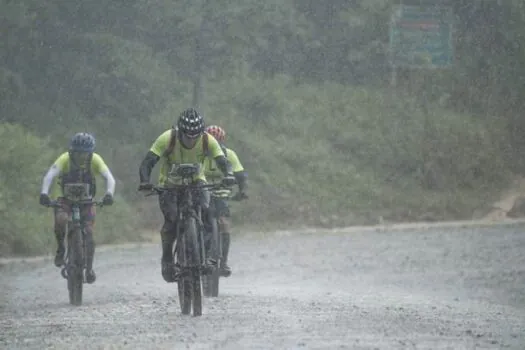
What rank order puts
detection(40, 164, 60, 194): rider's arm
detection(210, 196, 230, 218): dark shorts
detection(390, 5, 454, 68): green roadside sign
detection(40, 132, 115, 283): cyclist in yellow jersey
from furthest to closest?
detection(390, 5, 454, 68): green roadside sign < detection(210, 196, 230, 218): dark shorts < detection(40, 132, 115, 283): cyclist in yellow jersey < detection(40, 164, 60, 194): rider's arm

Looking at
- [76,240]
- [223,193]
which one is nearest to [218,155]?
[223,193]

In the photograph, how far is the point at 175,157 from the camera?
40.6 ft

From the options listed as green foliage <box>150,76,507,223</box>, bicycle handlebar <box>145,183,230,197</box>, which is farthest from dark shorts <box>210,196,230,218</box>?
green foliage <box>150,76,507,223</box>

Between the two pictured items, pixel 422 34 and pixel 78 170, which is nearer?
pixel 78 170

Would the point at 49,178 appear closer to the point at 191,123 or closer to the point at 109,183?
the point at 109,183

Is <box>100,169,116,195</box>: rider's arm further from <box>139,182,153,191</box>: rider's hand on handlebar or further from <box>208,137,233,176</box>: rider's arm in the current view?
<box>139,182,153,191</box>: rider's hand on handlebar

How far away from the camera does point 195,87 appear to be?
3375 centimetres

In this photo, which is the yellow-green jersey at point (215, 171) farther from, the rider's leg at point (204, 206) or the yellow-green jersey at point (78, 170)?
the rider's leg at point (204, 206)

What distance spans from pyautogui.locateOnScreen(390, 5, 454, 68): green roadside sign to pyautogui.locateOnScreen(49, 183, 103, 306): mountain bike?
2418 centimetres

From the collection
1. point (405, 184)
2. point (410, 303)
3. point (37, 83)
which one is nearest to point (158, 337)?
point (410, 303)

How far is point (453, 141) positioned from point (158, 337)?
28718 mm

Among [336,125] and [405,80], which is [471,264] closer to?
[336,125]

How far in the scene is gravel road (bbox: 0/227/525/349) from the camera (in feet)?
34.3

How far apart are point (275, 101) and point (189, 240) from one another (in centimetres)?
2507
